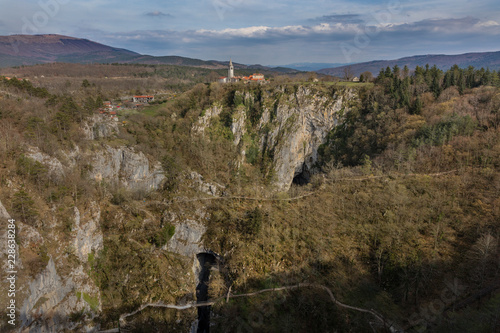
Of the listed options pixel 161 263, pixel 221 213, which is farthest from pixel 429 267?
pixel 161 263

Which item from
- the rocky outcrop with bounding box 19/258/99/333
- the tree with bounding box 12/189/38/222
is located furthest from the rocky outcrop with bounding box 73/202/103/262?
the tree with bounding box 12/189/38/222

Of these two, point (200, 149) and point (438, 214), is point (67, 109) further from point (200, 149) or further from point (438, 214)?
point (438, 214)

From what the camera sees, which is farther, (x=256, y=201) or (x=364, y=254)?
(x=256, y=201)

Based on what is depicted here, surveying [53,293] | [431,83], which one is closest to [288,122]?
[431,83]

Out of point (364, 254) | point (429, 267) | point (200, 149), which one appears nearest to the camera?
point (429, 267)

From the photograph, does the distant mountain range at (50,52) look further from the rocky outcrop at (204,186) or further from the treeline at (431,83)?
the treeline at (431,83)

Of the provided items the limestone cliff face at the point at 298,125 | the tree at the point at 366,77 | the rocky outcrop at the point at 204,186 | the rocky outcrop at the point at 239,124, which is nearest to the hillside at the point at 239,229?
the rocky outcrop at the point at 204,186
